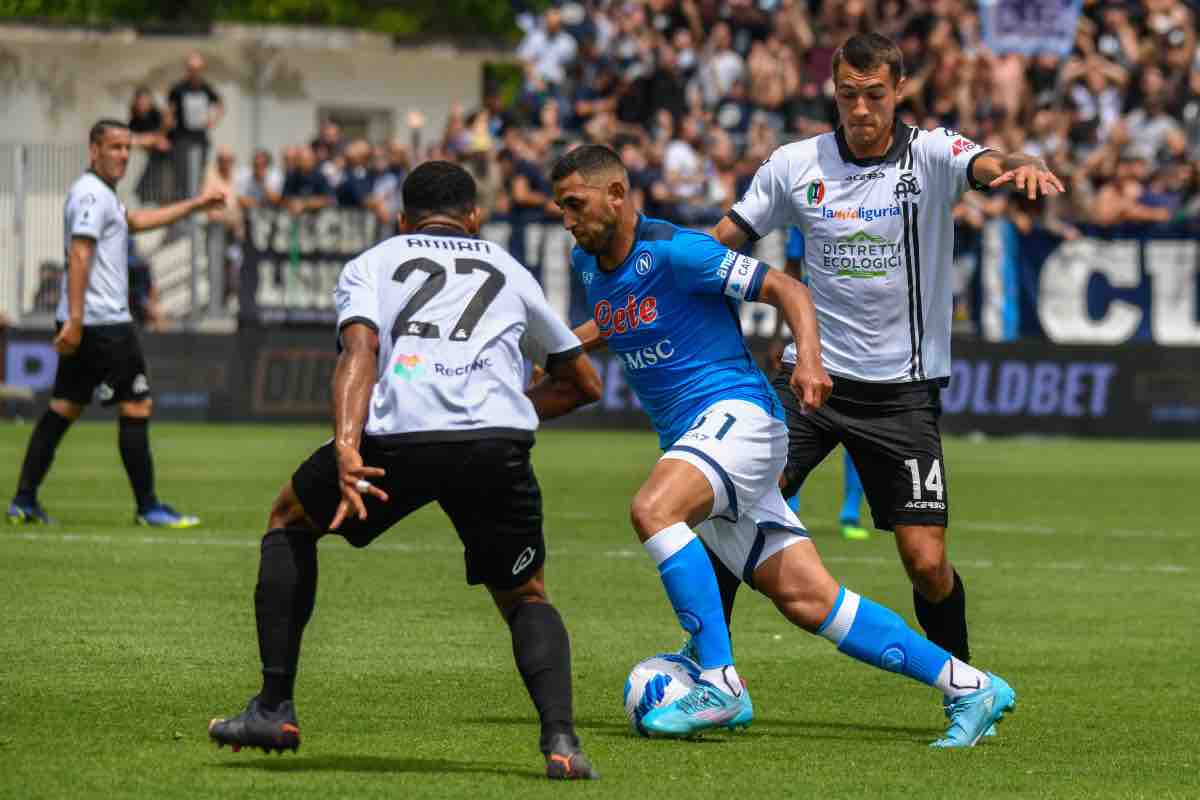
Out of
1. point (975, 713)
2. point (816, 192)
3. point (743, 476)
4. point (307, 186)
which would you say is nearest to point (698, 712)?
point (743, 476)

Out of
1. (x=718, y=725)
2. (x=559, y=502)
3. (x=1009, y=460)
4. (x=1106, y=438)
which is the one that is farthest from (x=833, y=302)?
(x=1106, y=438)

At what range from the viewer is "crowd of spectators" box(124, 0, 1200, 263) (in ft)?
87.8

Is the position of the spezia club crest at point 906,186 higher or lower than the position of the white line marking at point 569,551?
higher

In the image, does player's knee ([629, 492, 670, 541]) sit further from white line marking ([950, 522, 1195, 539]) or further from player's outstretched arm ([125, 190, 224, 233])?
white line marking ([950, 522, 1195, 539])

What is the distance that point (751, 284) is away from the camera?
723cm

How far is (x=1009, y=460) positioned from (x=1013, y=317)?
3894 millimetres

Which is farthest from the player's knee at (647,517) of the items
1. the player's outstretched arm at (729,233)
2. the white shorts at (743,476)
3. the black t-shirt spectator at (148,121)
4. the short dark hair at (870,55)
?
the black t-shirt spectator at (148,121)

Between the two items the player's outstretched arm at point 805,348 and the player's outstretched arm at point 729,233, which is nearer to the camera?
the player's outstretched arm at point 805,348

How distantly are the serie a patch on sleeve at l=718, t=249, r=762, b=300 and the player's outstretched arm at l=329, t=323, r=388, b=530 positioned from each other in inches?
56.2

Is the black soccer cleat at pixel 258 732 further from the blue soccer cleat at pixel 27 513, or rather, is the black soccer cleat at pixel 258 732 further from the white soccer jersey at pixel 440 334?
the blue soccer cleat at pixel 27 513

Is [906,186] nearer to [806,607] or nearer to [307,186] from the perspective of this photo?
[806,607]

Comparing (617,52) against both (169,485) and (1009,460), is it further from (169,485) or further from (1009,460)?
(169,485)

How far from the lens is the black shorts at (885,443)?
26.1ft

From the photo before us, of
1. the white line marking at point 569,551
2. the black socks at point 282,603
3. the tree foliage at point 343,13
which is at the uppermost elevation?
the tree foliage at point 343,13
